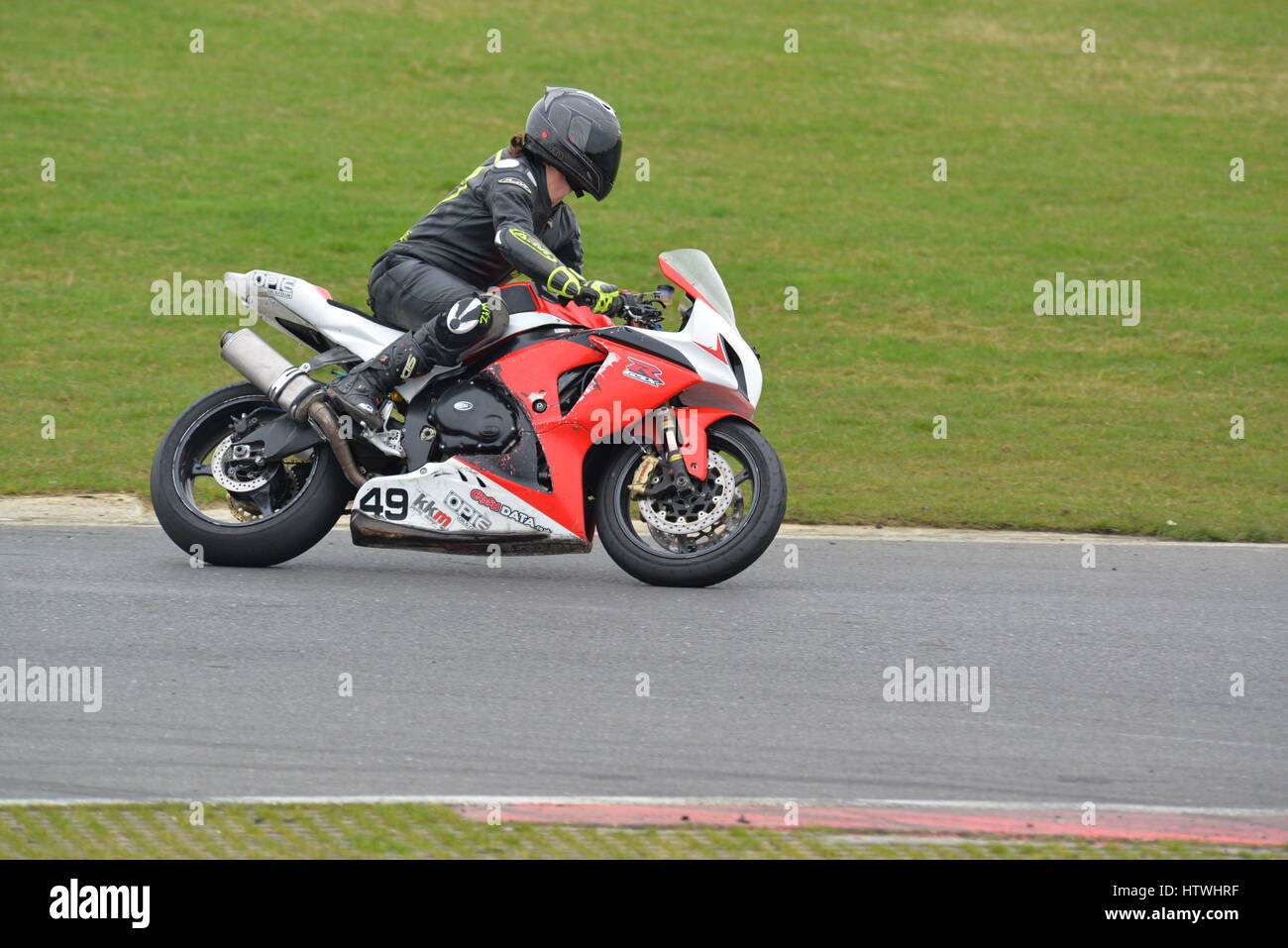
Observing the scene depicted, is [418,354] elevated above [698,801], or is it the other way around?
[418,354]

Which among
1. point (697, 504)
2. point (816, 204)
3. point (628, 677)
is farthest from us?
point (816, 204)

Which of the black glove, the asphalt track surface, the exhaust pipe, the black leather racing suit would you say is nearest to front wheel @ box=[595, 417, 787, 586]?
the asphalt track surface

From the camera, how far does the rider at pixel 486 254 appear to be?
7.07 m

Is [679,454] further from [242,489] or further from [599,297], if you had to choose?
[242,489]

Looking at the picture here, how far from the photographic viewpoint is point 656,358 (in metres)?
7.10

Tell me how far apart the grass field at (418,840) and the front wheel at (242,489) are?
273 cm

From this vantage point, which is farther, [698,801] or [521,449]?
[521,449]

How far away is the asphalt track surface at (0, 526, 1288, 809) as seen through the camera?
502cm

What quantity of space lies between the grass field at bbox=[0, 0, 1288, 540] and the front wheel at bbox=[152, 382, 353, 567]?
240 centimetres

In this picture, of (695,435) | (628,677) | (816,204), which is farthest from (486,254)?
(816,204)

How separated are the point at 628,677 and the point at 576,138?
8.32 feet

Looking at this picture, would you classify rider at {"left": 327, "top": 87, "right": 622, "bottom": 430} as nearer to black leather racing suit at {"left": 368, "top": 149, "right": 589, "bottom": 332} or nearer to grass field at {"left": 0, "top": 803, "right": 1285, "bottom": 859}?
black leather racing suit at {"left": 368, "top": 149, "right": 589, "bottom": 332}

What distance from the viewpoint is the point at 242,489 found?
7273 mm

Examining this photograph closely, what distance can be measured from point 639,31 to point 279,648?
20150 millimetres
